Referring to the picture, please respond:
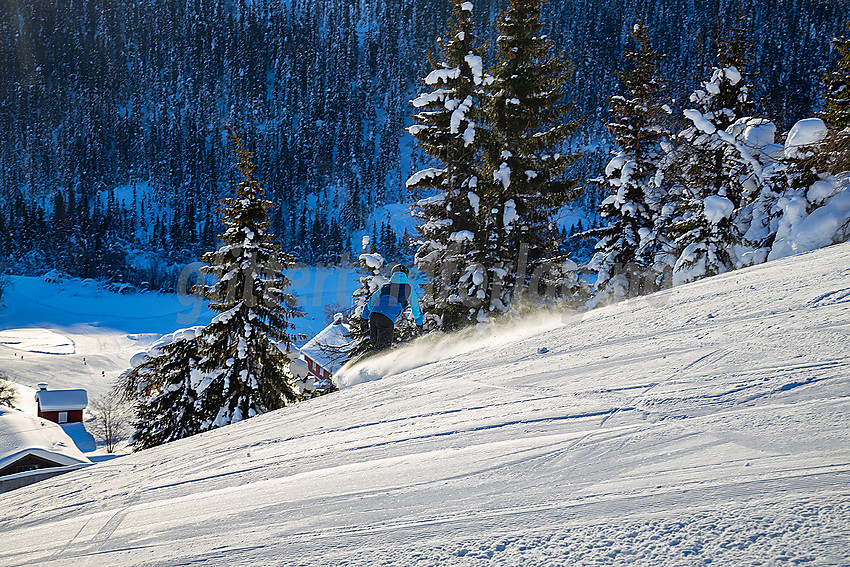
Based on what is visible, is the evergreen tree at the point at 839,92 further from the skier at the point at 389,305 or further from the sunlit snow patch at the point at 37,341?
the sunlit snow patch at the point at 37,341

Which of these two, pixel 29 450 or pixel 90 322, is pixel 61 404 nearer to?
pixel 29 450

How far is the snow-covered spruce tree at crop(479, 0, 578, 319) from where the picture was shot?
42.5 ft

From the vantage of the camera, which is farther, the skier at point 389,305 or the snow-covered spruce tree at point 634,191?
the snow-covered spruce tree at point 634,191

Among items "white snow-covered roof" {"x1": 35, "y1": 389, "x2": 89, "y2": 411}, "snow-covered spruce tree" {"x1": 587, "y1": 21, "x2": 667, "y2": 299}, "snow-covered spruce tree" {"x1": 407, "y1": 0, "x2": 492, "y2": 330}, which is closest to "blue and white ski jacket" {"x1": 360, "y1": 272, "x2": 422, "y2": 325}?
"snow-covered spruce tree" {"x1": 407, "y1": 0, "x2": 492, "y2": 330}

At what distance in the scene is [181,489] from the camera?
3346mm

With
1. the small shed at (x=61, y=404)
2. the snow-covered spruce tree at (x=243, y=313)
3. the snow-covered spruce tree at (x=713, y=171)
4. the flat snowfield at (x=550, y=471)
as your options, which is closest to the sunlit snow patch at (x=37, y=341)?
the small shed at (x=61, y=404)

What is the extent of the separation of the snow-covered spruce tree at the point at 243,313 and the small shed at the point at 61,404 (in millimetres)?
38850

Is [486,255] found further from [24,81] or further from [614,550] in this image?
[24,81]

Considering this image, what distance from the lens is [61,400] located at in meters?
42.2

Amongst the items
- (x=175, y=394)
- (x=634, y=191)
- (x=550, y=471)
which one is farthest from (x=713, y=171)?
(x=175, y=394)

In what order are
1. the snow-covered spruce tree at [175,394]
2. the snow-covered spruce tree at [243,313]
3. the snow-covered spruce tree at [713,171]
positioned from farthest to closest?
the snow-covered spruce tree at [175,394] < the snow-covered spruce tree at [243,313] < the snow-covered spruce tree at [713,171]

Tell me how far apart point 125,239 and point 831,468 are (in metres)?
134

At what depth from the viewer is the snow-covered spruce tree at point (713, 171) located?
11930 mm

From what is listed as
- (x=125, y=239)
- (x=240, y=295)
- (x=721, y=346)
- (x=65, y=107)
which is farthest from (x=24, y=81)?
(x=721, y=346)
